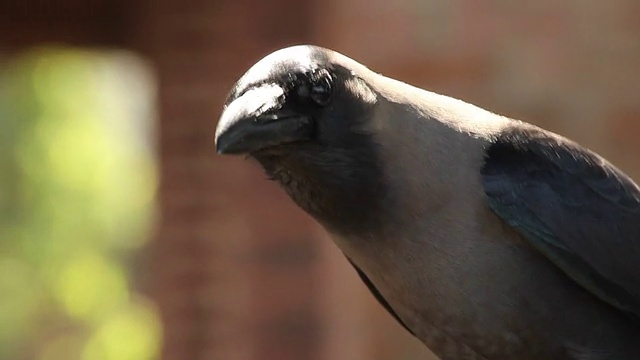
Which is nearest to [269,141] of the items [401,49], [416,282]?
[416,282]

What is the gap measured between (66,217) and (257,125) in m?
3.11

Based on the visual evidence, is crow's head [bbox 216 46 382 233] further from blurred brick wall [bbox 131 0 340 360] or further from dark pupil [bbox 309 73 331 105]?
blurred brick wall [bbox 131 0 340 360]

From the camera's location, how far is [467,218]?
40.8 inches

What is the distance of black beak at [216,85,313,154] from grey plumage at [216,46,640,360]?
4 cm

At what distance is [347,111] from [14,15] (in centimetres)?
147

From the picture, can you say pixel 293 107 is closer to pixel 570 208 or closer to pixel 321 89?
pixel 321 89

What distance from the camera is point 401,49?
1.89 m

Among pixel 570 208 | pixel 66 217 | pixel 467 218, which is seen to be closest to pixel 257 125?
pixel 467 218

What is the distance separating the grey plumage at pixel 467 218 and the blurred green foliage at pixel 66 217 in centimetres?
254

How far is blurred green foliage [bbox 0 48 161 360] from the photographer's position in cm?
360

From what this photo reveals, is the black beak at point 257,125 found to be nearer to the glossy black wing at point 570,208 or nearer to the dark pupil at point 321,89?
the dark pupil at point 321,89

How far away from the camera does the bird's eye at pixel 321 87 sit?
2.99 feet

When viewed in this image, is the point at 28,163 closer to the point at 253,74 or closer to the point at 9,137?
the point at 9,137

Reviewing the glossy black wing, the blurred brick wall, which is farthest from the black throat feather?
the blurred brick wall
